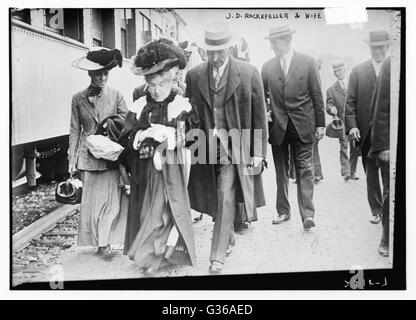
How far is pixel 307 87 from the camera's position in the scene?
6000 millimetres

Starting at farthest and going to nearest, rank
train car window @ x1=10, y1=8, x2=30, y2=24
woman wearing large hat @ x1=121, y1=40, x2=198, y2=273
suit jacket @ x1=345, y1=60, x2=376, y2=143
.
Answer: suit jacket @ x1=345, y1=60, x2=376, y2=143 → woman wearing large hat @ x1=121, y1=40, x2=198, y2=273 → train car window @ x1=10, y1=8, x2=30, y2=24

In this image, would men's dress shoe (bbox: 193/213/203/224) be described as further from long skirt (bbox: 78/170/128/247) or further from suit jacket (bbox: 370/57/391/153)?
suit jacket (bbox: 370/57/391/153)

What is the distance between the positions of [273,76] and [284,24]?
1.66 ft

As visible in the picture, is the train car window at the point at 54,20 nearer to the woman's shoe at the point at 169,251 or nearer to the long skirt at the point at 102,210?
the long skirt at the point at 102,210

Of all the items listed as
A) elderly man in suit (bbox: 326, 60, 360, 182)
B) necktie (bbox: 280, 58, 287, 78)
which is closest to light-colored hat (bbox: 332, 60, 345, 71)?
elderly man in suit (bbox: 326, 60, 360, 182)

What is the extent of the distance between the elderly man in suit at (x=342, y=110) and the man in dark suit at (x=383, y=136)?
0.65 ft

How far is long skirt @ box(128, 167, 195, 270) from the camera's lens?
236 inches

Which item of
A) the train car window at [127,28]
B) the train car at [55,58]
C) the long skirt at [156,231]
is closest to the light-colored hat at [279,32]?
the train car at [55,58]

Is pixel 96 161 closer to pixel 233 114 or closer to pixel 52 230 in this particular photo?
pixel 52 230

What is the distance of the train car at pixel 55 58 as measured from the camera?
19.2 feet

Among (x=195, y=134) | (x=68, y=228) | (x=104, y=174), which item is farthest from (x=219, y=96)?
(x=68, y=228)

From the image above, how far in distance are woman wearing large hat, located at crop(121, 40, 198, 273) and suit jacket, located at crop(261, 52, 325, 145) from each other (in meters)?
0.79

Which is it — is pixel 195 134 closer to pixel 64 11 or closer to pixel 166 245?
pixel 166 245

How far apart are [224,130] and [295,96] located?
764 mm
